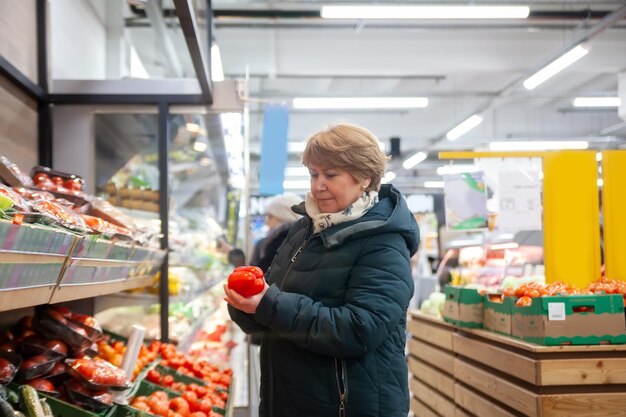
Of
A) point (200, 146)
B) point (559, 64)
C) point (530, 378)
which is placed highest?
point (559, 64)

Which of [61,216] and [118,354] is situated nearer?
[61,216]

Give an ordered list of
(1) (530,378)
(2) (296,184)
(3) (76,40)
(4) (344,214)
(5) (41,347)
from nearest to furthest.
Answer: (4) (344,214) < (5) (41,347) < (1) (530,378) < (3) (76,40) < (2) (296,184)

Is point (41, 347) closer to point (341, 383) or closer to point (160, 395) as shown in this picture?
point (160, 395)

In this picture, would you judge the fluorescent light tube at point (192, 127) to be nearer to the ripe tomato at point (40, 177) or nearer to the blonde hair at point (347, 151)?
the ripe tomato at point (40, 177)

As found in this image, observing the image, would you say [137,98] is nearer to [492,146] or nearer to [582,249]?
[582,249]

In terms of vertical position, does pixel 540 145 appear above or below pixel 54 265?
above

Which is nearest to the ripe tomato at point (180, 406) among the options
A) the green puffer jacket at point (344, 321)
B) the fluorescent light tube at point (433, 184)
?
the green puffer jacket at point (344, 321)

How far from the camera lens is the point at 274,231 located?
4.10m

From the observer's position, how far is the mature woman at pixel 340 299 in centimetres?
190

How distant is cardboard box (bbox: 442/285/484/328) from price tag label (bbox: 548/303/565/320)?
Result: 893 mm

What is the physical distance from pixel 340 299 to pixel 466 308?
9.37ft

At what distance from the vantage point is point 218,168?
23.4 ft

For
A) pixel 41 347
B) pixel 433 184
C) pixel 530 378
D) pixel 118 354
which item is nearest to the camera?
pixel 41 347

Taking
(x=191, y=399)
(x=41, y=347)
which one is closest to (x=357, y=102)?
(x=191, y=399)
